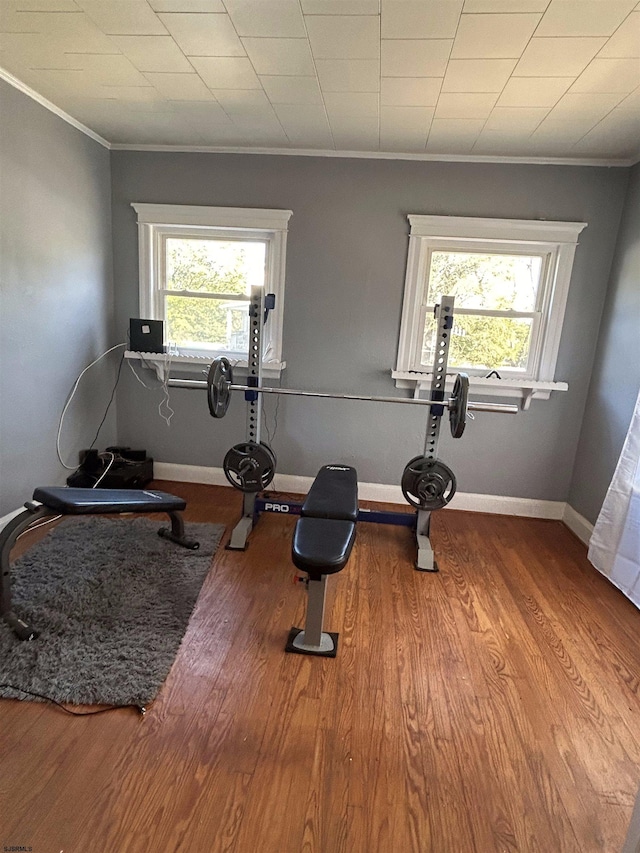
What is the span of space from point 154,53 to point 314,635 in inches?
99.9

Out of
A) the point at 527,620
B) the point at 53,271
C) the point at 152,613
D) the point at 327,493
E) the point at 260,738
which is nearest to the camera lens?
the point at 260,738

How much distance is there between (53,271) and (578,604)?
339 cm

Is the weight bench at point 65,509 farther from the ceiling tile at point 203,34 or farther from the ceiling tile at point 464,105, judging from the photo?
the ceiling tile at point 464,105

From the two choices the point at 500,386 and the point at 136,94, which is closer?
the point at 136,94

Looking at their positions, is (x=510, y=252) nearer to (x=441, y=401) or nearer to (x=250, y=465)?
(x=441, y=401)

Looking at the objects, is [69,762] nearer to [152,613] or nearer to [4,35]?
[152,613]

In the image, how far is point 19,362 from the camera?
254 cm

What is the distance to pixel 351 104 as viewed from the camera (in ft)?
7.62

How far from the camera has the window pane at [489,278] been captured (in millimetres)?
3070

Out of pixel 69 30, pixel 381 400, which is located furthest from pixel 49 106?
pixel 381 400

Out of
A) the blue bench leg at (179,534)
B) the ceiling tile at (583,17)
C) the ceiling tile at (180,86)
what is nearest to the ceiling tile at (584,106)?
the ceiling tile at (583,17)

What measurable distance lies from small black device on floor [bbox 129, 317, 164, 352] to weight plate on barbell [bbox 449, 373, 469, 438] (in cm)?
203

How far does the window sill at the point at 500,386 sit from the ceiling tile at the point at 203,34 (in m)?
1.96

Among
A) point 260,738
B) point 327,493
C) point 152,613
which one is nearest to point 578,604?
point 327,493
